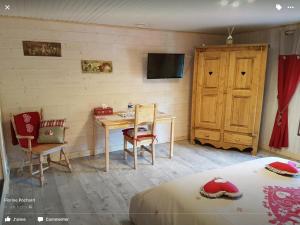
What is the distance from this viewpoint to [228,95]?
4.17 meters

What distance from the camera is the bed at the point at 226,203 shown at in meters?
1.58

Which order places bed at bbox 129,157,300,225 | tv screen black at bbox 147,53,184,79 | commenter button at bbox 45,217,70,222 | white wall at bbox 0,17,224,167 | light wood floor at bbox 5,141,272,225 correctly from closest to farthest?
bed at bbox 129,157,300,225, commenter button at bbox 45,217,70,222, light wood floor at bbox 5,141,272,225, white wall at bbox 0,17,224,167, tv screen black at bbox 147,53,184,79

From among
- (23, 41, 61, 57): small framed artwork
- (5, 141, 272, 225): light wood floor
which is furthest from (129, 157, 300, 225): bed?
Answer: (23, 41, 61, 57): small framed artwork

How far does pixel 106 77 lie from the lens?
3936mm

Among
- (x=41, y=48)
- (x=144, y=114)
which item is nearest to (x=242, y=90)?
(x=144, y=114)

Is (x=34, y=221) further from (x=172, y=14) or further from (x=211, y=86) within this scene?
(x=211, y=86)

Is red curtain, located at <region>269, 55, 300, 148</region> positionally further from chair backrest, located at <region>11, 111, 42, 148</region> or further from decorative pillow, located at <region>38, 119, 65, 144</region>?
chair backrest, located at <region>11, 111, 42, 148</region>

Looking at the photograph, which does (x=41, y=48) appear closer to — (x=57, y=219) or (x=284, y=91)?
(x=57, y=219)

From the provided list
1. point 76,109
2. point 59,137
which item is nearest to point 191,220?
point 59,137

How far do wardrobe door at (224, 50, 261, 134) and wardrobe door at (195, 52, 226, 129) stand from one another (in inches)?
5.6

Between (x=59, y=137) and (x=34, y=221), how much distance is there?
116 cm

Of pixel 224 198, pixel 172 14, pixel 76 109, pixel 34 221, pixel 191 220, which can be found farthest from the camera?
pixel 76 109

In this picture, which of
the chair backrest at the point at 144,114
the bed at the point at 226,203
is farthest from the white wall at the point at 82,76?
the bed at the point at 226,203

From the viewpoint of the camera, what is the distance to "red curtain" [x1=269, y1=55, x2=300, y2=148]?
12.2ft
